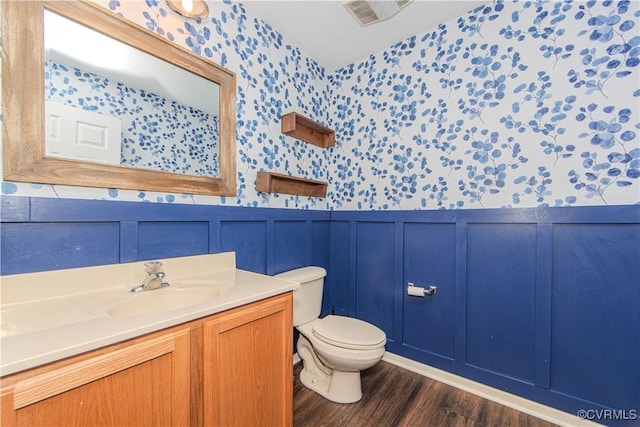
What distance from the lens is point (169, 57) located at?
1312 mm

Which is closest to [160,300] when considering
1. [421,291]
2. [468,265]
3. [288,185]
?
[288,185]

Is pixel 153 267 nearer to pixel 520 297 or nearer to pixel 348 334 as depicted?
pixel 348 334

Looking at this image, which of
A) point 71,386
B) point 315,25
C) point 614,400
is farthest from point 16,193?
point 614,400

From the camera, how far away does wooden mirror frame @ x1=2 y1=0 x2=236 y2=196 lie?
908mm

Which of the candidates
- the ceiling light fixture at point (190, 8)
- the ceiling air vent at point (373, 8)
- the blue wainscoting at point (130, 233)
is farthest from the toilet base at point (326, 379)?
the ceiling air vent at point (373, 8)

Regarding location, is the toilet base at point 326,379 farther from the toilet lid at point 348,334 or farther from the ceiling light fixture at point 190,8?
the ceiling light fixture at point 190,8

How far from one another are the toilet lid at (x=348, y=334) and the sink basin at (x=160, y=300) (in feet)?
2.46

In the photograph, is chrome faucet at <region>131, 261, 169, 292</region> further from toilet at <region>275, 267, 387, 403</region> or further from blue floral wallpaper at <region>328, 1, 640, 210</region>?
blue floral wallpaper at <region>328, 1, 640, 210</region>

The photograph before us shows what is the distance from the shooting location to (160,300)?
1135 millimetres

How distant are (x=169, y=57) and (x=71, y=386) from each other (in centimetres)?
138

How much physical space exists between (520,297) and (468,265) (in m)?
0.31

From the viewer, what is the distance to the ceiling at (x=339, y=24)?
166 centimetres

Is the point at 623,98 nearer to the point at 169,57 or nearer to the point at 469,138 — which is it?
the point at 469,138

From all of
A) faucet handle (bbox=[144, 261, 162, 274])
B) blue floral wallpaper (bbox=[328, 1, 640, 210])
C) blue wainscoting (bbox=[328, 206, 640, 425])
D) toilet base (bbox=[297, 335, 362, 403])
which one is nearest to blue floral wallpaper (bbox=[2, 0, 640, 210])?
blue floral wallpaper (bbox=[328, 1, 640, 210])
